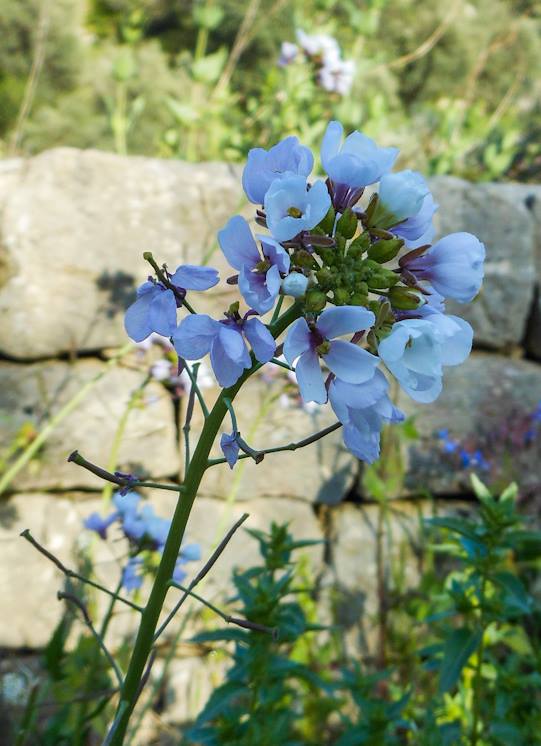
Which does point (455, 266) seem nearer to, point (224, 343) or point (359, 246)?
point (359, 246)

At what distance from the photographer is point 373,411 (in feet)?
2.50

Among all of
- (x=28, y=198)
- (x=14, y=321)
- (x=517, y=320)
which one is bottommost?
(x=14, y=321)

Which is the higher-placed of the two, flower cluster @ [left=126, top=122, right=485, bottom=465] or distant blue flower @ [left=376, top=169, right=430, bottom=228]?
distant blue flower @ [left=376, top=169, right=430, bottom=228]

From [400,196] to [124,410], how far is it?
212cm

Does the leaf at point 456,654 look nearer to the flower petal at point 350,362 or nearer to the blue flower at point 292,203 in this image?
the flower petal at point 350,362

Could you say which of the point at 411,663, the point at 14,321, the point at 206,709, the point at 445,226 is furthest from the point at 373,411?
the point at 445,226

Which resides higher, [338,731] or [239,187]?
[239,187]

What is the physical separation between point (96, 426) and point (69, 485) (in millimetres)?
234

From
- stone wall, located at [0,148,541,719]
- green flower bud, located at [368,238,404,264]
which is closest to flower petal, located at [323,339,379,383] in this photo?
green flower bud, located at [368,238,404,264]

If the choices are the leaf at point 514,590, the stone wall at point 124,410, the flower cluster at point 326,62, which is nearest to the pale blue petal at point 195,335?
the leaf at point 514,590

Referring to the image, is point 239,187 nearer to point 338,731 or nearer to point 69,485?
point 69,485

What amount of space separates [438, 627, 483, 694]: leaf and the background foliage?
2089 mm

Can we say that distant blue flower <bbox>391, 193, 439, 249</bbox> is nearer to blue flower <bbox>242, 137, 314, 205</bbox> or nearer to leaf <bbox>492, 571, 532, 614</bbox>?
blue flower <bbox>242, 137, 314, 205</bbox>

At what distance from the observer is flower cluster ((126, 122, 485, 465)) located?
73 cm
